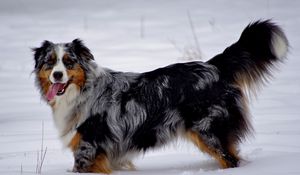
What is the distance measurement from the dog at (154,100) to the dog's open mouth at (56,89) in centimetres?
1

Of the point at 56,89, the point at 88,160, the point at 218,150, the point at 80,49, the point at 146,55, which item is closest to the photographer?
the point at 218,150

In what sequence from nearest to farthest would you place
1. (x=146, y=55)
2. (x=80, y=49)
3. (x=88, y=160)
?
1. (x=88, y=160)
2. (x=80, y=49)
3. (x=146, y=55)

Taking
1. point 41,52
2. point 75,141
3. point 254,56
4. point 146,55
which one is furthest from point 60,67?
point 146,55

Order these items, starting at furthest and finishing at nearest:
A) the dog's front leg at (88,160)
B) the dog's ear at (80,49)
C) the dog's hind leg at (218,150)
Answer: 1. the dog's ear at (80,49)
2. the dog's front leg at (88,160)
3. the dog's hind leg at (218,150)

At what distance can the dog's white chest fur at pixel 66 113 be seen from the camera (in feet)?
19.0

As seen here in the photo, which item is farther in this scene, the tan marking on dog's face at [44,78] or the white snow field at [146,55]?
the white snow field at [146,55]

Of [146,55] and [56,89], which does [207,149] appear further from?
[146,55]

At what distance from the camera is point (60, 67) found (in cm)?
564

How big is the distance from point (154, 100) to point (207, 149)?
738 millimetres

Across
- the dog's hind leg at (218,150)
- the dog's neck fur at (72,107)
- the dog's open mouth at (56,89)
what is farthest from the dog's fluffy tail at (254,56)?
the dog's open mouth at (56,89)

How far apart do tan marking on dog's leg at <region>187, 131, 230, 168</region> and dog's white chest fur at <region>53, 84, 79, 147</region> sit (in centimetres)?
124

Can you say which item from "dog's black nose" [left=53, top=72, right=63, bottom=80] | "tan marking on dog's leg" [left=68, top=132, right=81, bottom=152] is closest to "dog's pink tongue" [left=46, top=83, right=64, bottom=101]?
"dog's black nose" [left=53, top=72, right=63, bottom=80]

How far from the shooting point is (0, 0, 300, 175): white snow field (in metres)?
5.91

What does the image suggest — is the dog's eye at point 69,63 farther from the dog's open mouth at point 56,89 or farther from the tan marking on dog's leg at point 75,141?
the tan marking on dog's leg at point 75,141
